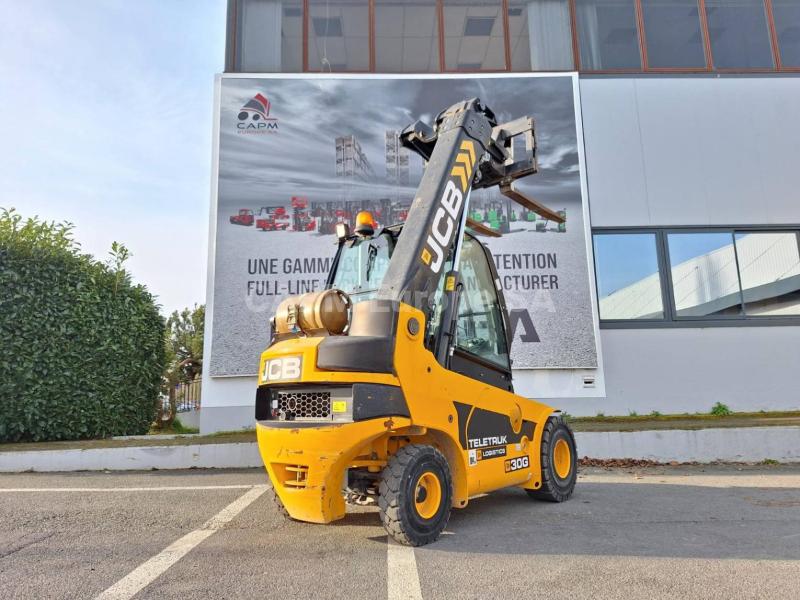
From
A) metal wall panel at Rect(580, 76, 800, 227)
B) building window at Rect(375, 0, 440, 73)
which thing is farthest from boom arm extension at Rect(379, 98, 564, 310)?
building window at Rect(375, 0, 440, 73)

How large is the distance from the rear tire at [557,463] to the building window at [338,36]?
9372 millimetres

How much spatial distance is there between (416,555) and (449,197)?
2.74 meters

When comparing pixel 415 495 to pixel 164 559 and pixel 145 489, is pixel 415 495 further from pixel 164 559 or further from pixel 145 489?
pixel 145 489

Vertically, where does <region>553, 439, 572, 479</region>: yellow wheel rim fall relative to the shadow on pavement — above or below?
above

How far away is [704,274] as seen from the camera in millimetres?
11320

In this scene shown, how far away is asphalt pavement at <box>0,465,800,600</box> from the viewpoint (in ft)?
9.63

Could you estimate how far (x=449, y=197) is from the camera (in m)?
4.66

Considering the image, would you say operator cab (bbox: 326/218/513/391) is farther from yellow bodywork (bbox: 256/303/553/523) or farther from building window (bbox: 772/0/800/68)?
building window (bbox: 772/0/800/68)

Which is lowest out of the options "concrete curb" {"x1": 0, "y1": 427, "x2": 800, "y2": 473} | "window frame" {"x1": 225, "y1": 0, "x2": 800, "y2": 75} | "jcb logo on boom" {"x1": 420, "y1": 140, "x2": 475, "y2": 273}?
"concrete curb" {"x1": 0, "y1": 427, "x2": 800, "y2": 473}

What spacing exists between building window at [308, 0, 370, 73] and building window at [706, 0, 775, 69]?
7.69 m

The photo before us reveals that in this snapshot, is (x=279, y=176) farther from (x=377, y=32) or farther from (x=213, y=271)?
(x=377, y=32)

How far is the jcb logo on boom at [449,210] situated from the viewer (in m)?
4.38

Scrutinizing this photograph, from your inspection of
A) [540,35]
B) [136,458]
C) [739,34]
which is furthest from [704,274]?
[136,458]

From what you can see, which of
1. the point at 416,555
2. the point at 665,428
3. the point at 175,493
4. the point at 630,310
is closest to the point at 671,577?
the point at 416,555
